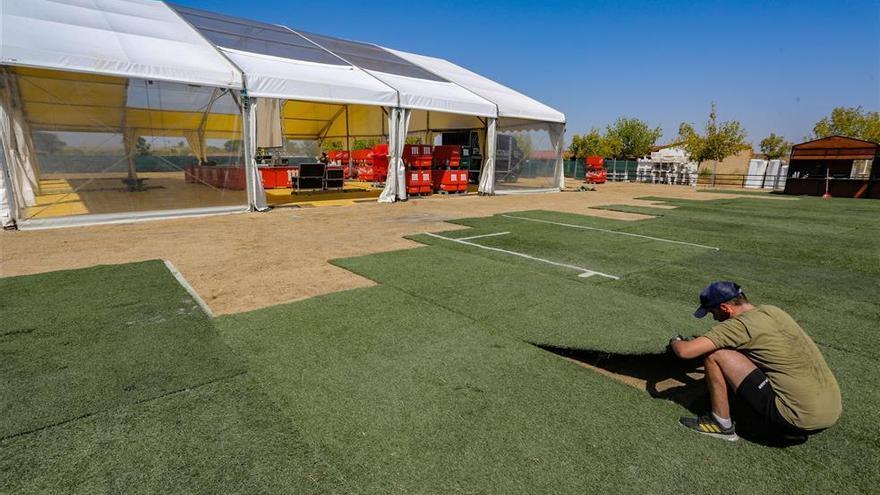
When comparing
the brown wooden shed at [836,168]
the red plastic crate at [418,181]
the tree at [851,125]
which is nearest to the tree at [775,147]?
the tree at [851,125]

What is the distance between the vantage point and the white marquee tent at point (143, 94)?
9219 millimetres

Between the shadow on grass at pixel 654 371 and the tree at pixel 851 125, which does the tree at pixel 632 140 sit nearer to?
the tree at pixel 851 125

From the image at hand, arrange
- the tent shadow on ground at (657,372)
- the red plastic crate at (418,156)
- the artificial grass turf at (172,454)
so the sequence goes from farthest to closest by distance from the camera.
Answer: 1. the red plastic crate at (418,156)
2. the tent shadow on ground at (657,372)
3. the artificial grass turf at (172,454)

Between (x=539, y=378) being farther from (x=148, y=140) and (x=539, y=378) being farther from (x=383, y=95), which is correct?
(x=383, y=95)

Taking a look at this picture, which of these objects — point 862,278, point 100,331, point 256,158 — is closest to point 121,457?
point 100,331

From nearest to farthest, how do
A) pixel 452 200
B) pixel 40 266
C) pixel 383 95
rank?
pixel 40 266, pixel 383 95, pixel 452 200

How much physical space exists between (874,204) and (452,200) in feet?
55.7

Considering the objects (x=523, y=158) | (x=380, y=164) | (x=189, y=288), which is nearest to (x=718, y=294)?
(x=189, y=288)

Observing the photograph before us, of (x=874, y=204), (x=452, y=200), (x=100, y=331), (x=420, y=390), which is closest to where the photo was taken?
(x=420, y=390)

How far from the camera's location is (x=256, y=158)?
38.2ft

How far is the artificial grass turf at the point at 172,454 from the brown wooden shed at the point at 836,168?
88.2ft

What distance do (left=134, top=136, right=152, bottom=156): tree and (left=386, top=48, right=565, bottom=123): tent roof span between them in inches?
474

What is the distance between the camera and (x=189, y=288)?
17.6 ft

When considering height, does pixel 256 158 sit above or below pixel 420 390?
above
